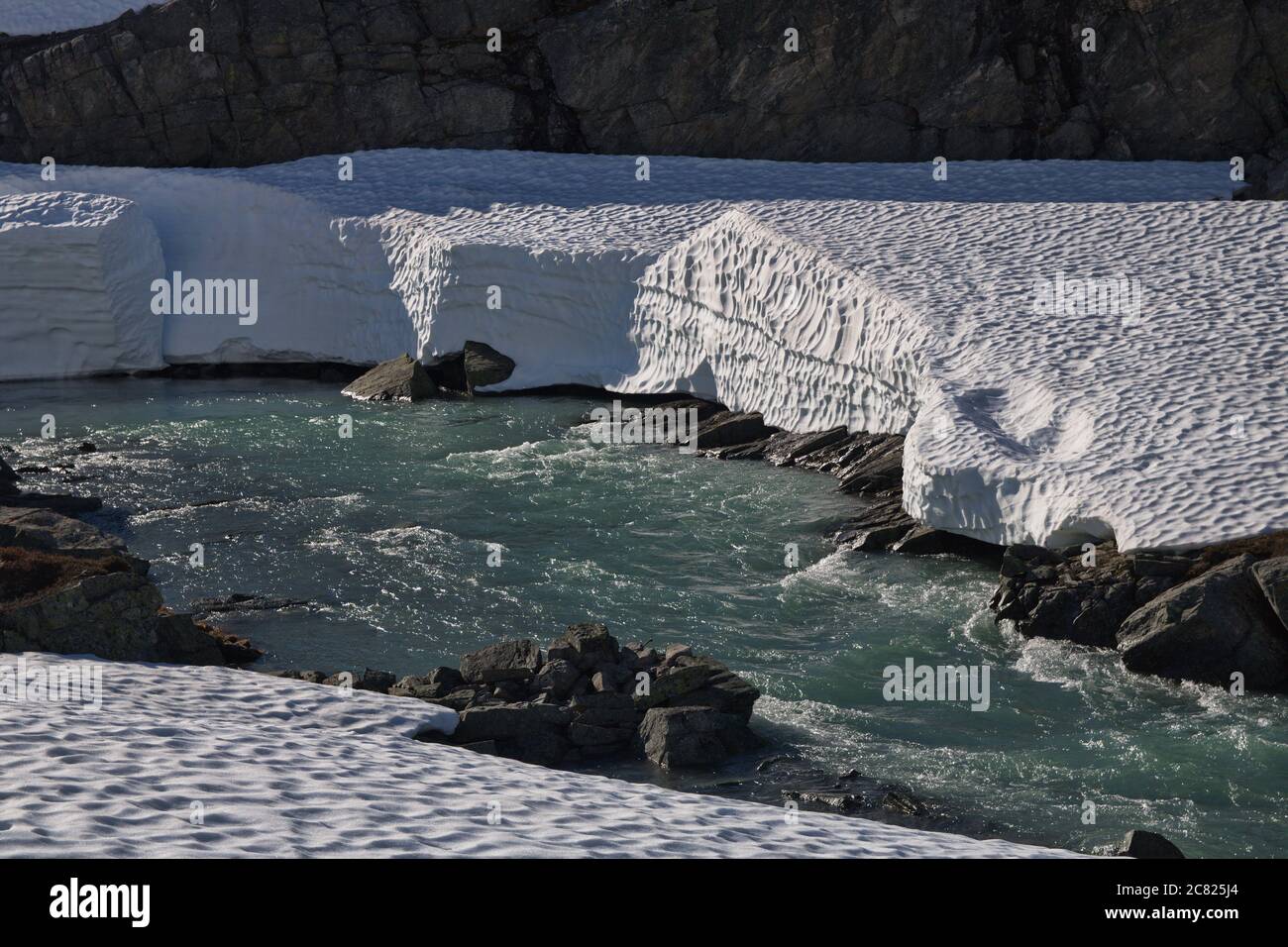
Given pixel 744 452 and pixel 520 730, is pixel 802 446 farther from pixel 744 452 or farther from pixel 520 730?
pixel 520 730

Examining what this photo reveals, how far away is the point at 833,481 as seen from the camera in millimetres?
20812

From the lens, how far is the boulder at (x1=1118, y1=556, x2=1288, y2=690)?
13.6m

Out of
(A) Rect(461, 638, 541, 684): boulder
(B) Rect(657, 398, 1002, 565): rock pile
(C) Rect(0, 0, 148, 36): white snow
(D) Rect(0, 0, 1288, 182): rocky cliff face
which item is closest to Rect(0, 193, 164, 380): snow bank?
(D) Rect(0, 0, 1288, 182): rocky cliff face

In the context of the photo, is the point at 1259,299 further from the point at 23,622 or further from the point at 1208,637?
the point at 23,622

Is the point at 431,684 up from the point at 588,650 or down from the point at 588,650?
down

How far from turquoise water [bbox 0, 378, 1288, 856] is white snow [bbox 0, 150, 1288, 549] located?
154 centimetres

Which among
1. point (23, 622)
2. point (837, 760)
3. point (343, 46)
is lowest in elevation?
point (837, 760)

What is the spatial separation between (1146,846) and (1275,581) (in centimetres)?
500

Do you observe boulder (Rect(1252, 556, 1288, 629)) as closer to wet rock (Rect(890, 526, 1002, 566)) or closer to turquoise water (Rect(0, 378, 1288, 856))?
turquoise water (Rect(0, 378, 1288, 856))

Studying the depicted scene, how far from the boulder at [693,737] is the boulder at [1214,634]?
13.7 feet

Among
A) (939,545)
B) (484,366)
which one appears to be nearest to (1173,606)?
(939,545)

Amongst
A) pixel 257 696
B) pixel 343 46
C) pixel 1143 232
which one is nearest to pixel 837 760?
pixel 257 696

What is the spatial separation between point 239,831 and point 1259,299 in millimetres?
16125

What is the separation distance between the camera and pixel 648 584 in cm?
1673
